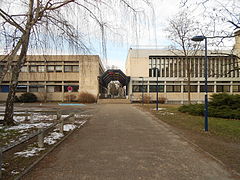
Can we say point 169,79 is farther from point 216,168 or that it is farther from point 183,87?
point 216,168

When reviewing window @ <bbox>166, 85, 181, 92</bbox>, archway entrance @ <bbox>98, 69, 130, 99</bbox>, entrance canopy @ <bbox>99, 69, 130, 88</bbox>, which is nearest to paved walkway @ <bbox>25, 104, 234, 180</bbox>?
archway entrance @ <bbox>98, 69, 130, 99</bbox>

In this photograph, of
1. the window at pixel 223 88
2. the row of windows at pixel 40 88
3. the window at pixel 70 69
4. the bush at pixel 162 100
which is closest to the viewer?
the bush at pixel 162 100

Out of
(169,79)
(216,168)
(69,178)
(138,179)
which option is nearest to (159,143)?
(216,168)

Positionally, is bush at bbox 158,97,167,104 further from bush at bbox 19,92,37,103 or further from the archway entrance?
bush at bbox 19,92,37,103

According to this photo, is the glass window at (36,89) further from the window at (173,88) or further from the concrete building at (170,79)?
the window at (173,88)

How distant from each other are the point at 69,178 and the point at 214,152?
14.3ft

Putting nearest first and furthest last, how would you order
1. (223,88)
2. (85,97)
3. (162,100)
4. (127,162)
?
(127,162) → (85,97) → (162,100) → (223,88)

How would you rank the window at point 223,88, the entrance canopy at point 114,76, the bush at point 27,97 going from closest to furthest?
1. the entrance canopy at point 114,76
2. the bush at point 27,97
3. the window at point 223,88

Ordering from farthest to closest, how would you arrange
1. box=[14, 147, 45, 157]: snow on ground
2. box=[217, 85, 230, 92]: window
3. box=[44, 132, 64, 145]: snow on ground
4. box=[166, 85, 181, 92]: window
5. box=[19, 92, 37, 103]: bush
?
box=[217, 85, 230, 92]: window, box=[166, 85, 181, 92]: window, box=[19, 92, 37, 103]: bush, box=[44, 132, 64, 145]: snow on ground, box=[14, 147, 45, 157]: snow on ground

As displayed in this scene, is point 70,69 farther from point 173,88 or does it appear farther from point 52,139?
point 52,139

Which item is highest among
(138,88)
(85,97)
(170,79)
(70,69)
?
(70,69)

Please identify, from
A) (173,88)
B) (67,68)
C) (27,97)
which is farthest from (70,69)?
(173,88)

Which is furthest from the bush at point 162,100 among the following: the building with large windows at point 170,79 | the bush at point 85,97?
the bush at point 85,97

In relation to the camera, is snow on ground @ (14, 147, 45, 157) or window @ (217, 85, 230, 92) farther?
window @ (217, 85, 230, 92)
